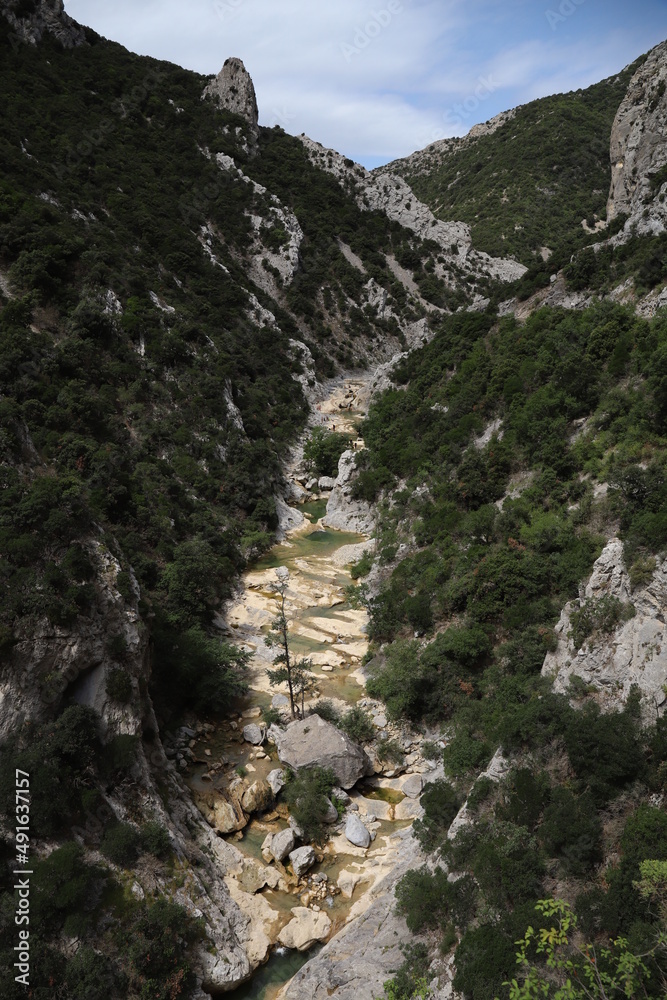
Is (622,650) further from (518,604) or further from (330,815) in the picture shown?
(330,815)

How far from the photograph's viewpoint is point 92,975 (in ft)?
36.3

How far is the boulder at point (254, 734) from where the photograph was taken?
20.4m

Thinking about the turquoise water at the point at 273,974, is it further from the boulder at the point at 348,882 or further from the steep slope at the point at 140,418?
the boulder at the point at 348,882

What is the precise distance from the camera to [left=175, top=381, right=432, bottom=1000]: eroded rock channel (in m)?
14.3

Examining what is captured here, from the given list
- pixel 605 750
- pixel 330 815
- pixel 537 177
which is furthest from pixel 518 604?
A: pixel 537 177

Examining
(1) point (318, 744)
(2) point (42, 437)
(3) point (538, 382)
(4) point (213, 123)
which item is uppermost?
(4) point (213, 123)

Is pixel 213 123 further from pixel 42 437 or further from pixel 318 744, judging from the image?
pixel 318 744

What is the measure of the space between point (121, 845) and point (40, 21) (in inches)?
3644

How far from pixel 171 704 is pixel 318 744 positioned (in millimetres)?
6582

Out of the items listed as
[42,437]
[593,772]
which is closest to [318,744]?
[593,772]

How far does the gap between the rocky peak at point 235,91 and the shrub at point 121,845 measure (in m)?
96.9

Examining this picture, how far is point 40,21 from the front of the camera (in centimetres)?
6725

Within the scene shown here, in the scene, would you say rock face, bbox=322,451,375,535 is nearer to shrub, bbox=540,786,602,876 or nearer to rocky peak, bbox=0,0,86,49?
shrub, bbox=540,786,602,876

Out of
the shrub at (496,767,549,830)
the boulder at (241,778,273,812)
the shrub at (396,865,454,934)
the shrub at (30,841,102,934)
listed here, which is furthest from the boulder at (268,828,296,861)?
the shrub at (496,767,549,830)
